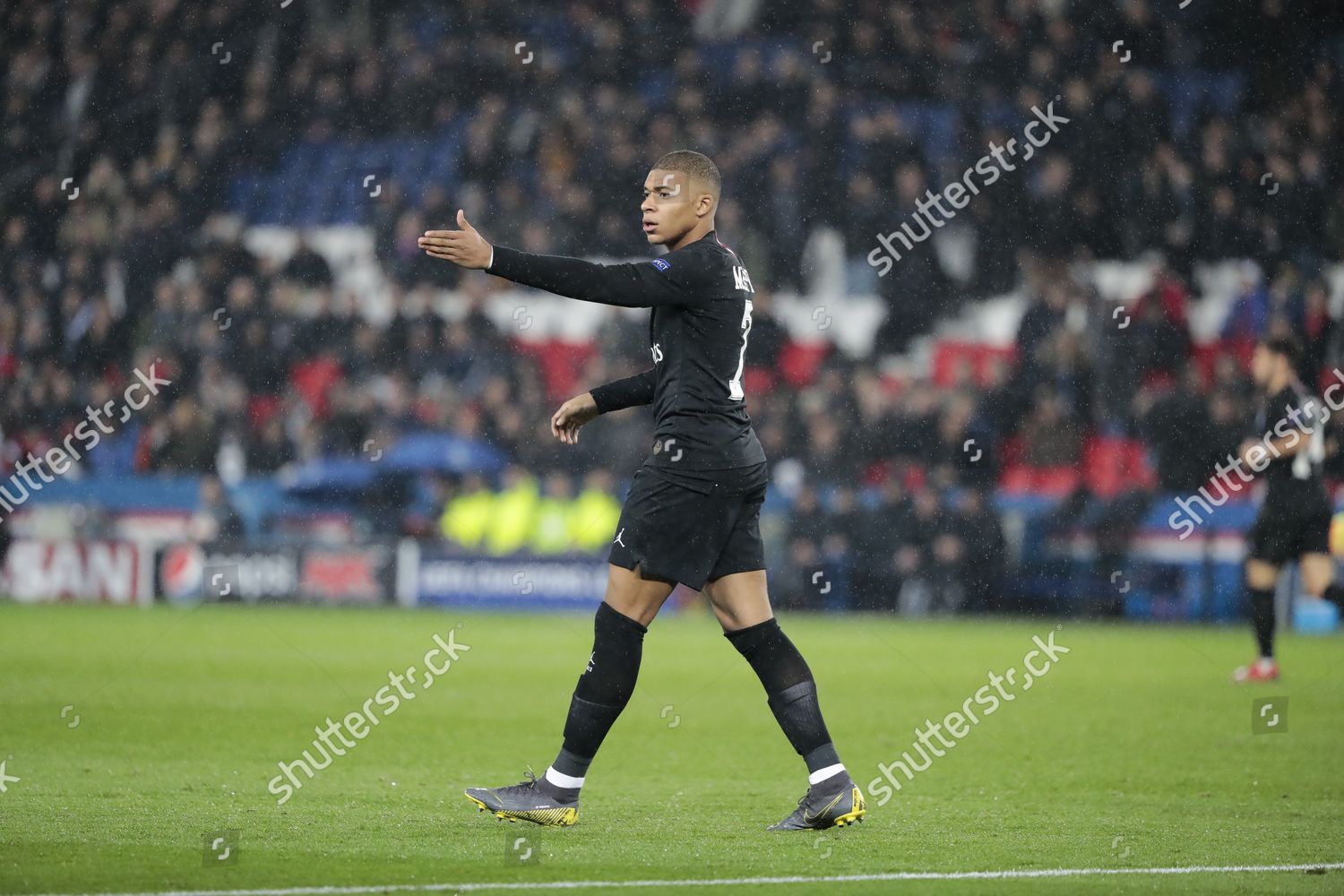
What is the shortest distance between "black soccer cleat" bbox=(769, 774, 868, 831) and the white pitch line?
72 centimetres

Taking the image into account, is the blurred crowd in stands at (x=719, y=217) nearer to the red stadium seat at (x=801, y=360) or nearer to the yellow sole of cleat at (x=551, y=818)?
the red stadium seat at (x=801, y=360)

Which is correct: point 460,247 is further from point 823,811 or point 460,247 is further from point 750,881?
point 823,811

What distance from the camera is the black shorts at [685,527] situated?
5531 millimetres

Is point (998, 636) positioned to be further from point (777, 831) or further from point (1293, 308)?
point (777, 831)

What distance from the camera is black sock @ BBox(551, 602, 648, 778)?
5590mm

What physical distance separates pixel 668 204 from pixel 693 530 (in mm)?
1099

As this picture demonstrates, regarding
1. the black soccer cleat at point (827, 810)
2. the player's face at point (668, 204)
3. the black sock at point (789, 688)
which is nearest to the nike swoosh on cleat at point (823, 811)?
the black soccer cleat at point (827, 810)

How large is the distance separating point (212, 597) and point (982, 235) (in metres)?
9.70

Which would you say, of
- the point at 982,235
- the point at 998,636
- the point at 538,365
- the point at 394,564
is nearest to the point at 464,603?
the point at 394,564

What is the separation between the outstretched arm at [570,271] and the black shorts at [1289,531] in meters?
7.26

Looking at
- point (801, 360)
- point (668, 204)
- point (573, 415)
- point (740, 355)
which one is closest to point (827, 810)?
point (740, 355)

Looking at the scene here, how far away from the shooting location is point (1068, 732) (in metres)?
8.93

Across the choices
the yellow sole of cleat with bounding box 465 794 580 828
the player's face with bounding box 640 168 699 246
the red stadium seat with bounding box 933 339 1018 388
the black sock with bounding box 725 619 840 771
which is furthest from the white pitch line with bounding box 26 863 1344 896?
the red stadium seat with bounding box 933 339 1018 388

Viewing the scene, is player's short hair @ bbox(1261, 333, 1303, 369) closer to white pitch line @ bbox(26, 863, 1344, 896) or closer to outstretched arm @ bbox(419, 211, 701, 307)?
white pitch line @ bbox(26, 863, 1344, 896)
